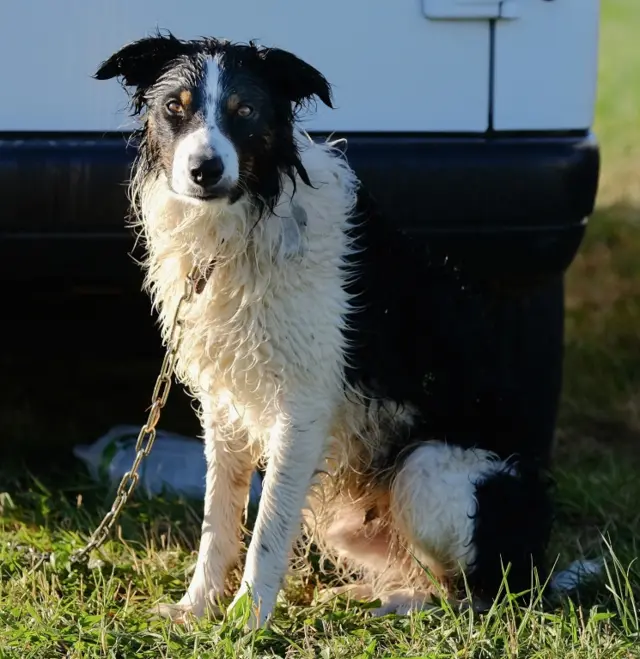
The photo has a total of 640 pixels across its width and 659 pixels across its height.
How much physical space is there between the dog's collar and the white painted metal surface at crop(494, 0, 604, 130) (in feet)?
3.53

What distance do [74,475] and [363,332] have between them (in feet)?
5.34

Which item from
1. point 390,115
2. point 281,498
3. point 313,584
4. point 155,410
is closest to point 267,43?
point 390,115

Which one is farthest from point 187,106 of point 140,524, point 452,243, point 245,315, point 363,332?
point 140,524

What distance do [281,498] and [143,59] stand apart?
1.24 m

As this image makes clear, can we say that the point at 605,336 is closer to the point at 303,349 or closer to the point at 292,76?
the point at 303,349

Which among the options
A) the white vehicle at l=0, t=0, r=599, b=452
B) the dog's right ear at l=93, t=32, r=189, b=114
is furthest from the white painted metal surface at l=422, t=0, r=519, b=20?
the dog's right ear at l=93, t=32, r=189, b=114

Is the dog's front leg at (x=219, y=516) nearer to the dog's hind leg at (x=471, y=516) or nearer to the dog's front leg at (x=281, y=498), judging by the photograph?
the dog's front leg at (x=281, y=498)

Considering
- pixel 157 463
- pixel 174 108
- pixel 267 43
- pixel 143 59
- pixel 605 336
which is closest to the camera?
pixel 174 108

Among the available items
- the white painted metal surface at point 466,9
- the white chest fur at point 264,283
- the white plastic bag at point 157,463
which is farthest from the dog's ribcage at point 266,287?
the white plastic bag at point 157,463

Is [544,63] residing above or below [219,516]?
above

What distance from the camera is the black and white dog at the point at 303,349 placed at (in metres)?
2.79

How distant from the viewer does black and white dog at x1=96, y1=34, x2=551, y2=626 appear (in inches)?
110

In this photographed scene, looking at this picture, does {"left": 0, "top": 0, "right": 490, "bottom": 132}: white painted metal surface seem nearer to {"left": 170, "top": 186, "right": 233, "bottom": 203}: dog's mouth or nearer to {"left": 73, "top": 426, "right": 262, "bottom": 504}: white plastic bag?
{"left": 170, "top": 186, "right": 233, "bottom": 203}: dog's mouth

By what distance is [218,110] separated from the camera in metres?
2.69
